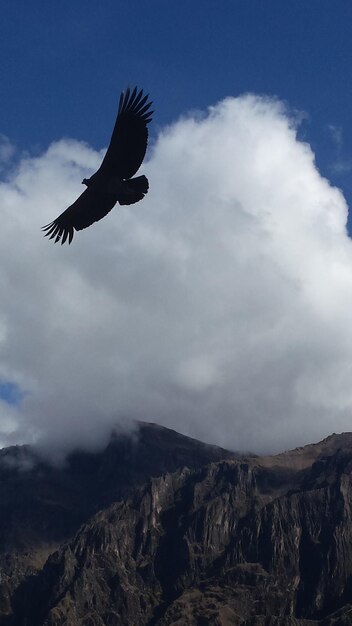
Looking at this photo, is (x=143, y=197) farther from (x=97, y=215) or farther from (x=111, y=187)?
(x=97, y=215)

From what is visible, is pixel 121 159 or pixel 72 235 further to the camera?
pixel 72 235

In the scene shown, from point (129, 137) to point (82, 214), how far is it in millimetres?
6191

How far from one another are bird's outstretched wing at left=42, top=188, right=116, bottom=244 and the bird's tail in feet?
5.63

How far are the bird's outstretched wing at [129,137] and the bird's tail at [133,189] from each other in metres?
0.58

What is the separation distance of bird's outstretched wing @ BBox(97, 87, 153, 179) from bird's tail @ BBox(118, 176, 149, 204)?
58cm

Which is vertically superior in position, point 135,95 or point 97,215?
point 135,95

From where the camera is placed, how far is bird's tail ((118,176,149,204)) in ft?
147

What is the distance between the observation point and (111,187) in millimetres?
45844

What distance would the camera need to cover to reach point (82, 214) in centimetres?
4956

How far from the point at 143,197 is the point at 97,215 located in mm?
5236

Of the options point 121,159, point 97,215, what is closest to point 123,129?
point 121,159

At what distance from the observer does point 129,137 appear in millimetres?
45156

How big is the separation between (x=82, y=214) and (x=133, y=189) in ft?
17.3

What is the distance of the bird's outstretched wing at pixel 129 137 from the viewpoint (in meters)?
45.1
